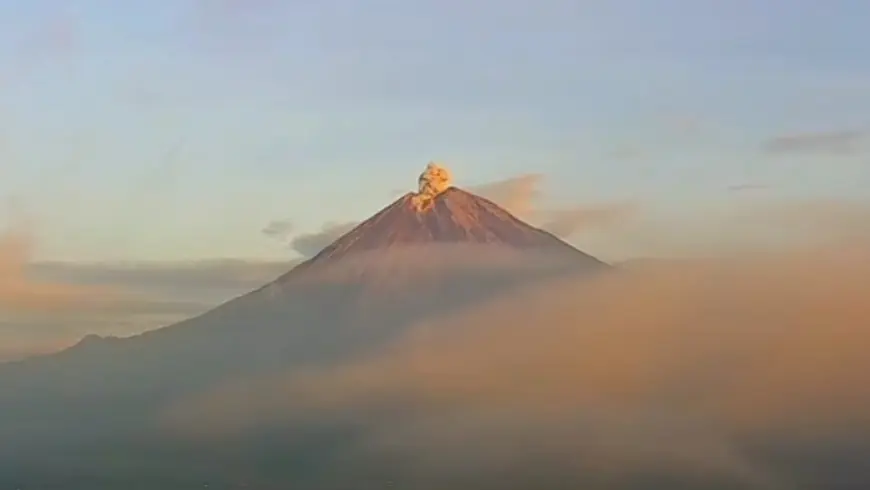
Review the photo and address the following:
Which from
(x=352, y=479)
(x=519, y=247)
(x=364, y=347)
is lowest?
(x=352, y=479)

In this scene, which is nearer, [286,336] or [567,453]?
[567,453]

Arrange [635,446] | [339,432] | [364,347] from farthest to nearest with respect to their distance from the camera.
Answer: [364,347]
[339,432]
[635,446]

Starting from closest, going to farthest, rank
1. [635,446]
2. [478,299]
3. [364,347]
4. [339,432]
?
[635,446] < [339,432] < [364,347] < [478,299]

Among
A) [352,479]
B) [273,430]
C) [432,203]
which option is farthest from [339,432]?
[432,203]

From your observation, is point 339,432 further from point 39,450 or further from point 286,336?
point 39,450

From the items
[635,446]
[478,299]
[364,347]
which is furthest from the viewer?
[478,299]

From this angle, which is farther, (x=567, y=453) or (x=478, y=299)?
(x=478, y=299)

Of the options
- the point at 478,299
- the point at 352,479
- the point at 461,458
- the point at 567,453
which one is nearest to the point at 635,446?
the point at 567,453

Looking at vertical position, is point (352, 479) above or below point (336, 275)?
below

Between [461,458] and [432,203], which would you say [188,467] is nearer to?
[461,458]
